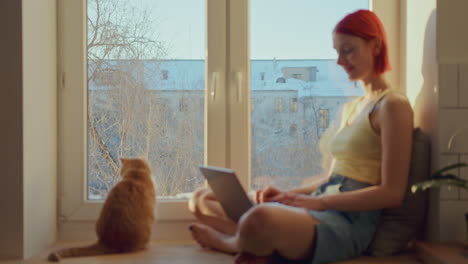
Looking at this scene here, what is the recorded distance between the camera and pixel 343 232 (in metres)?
1.38

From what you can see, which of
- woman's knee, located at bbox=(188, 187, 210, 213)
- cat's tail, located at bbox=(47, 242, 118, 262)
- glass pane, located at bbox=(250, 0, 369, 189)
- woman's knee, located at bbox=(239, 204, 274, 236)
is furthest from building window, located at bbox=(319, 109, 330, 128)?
cat's tail, located at bbox=(47, 242, 118, 262)

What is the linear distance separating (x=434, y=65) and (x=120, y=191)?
1.08 meters

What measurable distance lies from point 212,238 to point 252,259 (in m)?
0.29

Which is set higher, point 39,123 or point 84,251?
point 39,123

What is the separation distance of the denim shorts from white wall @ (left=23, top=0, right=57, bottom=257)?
92 cm

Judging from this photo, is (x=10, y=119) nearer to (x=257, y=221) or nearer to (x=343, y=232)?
(x=257, y=221)

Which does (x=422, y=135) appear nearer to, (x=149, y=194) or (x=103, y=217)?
(x=149, y=194)

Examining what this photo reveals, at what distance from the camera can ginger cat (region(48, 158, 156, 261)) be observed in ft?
4.94

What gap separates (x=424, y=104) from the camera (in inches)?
62.4

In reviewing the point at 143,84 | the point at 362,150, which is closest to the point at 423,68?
the point at 362,150

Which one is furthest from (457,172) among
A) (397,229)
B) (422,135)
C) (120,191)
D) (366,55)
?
(120,191)

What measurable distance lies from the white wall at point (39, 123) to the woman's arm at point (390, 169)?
0.93m

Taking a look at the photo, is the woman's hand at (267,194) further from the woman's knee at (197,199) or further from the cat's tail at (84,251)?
the cat's tail at (84,251)

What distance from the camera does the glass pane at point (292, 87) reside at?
1.84 meters
